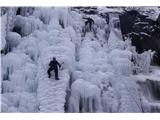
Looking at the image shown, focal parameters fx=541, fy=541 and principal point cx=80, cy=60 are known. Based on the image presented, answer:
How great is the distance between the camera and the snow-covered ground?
7711mm

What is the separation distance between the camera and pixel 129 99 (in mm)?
7758

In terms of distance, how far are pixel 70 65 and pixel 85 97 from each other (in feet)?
1.71

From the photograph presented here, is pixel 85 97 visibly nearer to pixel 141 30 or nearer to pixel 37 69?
pixel 37 69

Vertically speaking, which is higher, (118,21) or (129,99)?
(118,21)

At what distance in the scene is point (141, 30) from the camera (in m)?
8.14

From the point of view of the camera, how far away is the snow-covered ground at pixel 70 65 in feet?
25.3

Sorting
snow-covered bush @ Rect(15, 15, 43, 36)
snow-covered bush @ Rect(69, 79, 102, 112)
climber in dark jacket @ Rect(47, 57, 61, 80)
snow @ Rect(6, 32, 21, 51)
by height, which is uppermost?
snow-covered bush @ Rect(15, 15, 43, 36)

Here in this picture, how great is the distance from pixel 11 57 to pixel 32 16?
2.43ft

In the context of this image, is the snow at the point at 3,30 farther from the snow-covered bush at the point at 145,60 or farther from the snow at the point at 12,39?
the snow-covered bush at the point at 145,60

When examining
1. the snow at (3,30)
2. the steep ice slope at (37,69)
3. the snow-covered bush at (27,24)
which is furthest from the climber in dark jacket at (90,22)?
the snow at (3,30)

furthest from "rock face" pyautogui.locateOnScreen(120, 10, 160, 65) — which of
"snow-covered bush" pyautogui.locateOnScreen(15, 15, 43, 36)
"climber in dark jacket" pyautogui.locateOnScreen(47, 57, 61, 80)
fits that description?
"snow-covered bush" pyautogui.locateOnScreen(15, 15, 43, 36)

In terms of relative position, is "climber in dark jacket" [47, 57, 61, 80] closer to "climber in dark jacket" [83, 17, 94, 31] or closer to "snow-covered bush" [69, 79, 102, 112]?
"snow-covered bush" [69, 79, 102, 112]
